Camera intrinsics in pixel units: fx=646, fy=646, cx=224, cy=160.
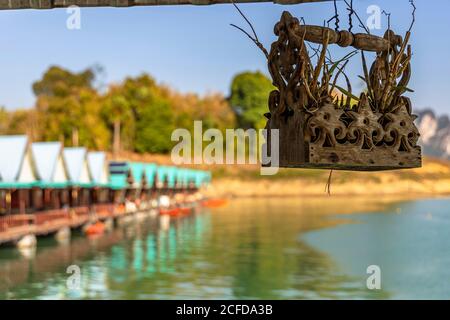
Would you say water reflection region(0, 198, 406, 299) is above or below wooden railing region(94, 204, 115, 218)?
below

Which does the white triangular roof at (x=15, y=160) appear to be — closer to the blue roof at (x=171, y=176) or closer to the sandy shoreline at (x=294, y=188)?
the blue roof at (x=171, y=176)

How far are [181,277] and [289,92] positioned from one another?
16.7 metres

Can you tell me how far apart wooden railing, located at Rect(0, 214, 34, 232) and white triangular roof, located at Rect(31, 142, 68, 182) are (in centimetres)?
334

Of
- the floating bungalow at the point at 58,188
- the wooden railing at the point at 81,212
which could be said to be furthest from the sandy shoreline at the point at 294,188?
the wooden railing at the point at 81,212

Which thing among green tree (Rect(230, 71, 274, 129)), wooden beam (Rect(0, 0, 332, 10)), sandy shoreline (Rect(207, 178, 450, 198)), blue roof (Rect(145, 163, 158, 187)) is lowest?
sandy shoreline (Rect(207, 178, 450, 198))

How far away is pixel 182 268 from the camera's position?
66.0 feet

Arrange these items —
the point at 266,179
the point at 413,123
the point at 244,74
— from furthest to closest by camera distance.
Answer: the point at 244,74 → the point at 266,179 → the point at 413,123

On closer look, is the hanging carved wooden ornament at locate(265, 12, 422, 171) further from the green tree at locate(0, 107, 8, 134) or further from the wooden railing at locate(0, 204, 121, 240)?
the green tree at locate(0, 107, 8, 134)

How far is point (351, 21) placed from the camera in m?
2.10

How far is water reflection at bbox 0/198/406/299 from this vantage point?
16109mm

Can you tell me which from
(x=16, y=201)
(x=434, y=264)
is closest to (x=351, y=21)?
(x=434, y=264)

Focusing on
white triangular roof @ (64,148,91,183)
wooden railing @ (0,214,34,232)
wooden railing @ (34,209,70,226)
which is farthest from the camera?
white triangular roof @ (64,148,91,183)

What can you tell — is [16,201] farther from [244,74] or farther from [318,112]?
[244,74]

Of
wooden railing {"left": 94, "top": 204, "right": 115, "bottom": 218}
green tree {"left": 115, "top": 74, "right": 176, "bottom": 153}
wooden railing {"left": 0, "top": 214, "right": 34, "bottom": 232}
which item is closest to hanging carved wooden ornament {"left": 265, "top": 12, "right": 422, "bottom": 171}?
wooden railing {"left": 0, "top": 214, "right": 34, "bottom": 232}
